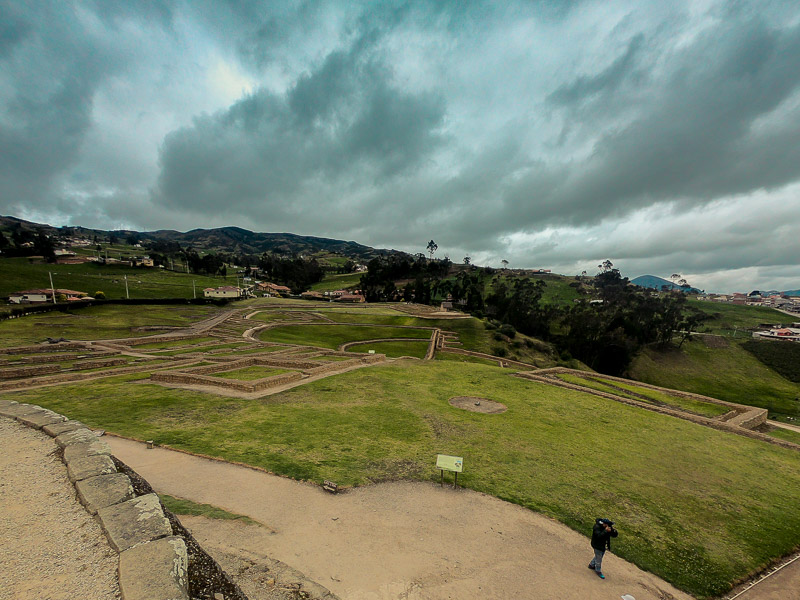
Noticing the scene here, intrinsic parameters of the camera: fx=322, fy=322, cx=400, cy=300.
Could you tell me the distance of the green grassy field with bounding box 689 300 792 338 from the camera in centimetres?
9898

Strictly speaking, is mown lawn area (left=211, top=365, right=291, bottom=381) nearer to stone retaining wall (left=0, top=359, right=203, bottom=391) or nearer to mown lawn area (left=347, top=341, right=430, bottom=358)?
stone retaining wall (left=0, top=359, right=203, bottom=391)

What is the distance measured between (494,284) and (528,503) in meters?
121

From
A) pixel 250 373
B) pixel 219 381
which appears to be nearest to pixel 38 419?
pixel 219 381

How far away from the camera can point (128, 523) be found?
15.6 ft

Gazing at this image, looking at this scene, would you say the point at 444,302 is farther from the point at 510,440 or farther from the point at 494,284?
the point at 510,440

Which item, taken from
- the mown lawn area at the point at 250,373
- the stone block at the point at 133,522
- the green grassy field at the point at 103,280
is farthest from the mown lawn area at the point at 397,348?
the green grassy field at the point at 103,280

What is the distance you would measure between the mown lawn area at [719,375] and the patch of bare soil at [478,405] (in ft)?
A: 185

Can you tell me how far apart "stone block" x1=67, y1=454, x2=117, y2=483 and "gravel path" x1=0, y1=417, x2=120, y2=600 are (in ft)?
0.66

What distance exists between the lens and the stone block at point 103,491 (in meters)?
5.29

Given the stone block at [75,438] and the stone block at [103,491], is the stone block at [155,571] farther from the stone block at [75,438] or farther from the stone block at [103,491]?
the stone block at [75,438]

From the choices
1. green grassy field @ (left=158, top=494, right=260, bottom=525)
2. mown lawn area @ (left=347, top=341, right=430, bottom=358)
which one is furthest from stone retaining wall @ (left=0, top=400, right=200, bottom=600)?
mown lawn area @ (left=347, top=341, right=430, bottom=358)

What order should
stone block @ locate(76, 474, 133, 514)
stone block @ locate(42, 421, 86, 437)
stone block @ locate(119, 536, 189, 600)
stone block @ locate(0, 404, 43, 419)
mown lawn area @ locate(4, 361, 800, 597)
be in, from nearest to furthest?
stone block @ locate(119, 536, 189, 600)
stone block @ locate(76, 474, 133, 514)
stone block @ locate(42, 421, 86, 437)
stone block @ locate(0, 404, 43, 419)
mown lawn area @ locate(4, 361, 800, 597)

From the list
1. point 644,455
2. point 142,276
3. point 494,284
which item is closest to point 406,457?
point 644,455

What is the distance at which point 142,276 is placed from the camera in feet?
368
